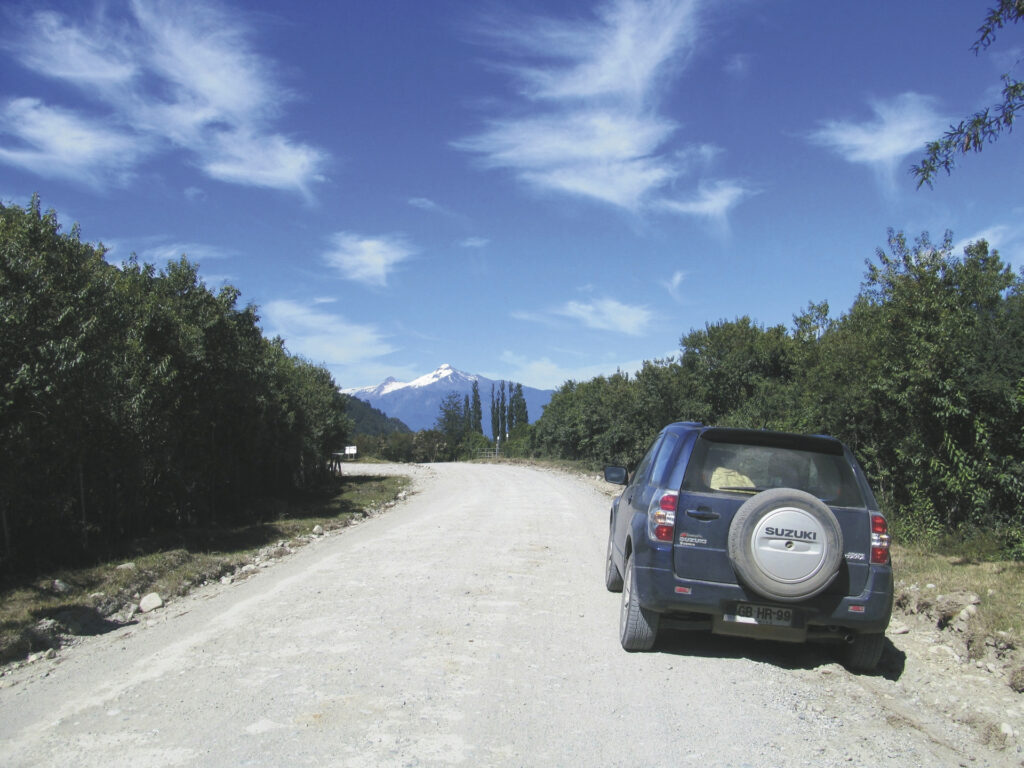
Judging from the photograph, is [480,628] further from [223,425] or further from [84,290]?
[223,425]

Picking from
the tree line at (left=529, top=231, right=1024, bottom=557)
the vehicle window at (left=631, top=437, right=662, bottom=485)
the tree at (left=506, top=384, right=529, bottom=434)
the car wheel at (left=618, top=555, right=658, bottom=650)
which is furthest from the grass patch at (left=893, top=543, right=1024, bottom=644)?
the tree at (left=506, top=384, right=529, bottom=434)

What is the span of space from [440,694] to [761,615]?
95.8 inches

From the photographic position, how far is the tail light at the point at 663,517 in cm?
527

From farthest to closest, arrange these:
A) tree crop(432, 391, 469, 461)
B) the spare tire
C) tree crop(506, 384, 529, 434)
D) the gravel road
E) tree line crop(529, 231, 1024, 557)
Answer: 1. tree crop(506, 384, 529, 434)
2. tree crop(432, 391, 469, 461)
3. tree line crop(529, 231, 1024, 557)
4. the spare tire
5. the gravel road

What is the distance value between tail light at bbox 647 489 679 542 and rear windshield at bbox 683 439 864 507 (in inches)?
6.8

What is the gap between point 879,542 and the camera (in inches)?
203

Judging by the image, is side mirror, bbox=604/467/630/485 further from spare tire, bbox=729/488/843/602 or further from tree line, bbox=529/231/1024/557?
tree line, bbox=529/231/1024/557

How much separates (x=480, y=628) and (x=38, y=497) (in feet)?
31.0

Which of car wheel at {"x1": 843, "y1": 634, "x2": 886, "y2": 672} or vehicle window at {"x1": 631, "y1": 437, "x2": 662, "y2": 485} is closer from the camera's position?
car wheel at {"x1": 843, "y1": 634, "x2": 886, "y2": 672}

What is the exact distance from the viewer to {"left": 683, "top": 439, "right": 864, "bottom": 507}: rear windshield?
5.41 meters

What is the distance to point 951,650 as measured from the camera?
6004 millimetres

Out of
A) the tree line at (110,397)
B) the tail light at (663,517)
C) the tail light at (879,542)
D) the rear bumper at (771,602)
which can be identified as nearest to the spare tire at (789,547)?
the rear bumper at (771,602)

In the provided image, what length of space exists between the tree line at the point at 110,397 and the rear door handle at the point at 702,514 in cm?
935

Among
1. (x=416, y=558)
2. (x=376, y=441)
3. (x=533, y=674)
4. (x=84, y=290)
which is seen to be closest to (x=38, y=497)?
(x=84, y=290)
